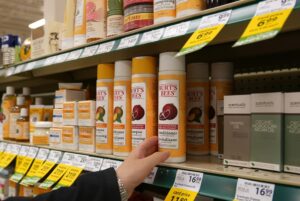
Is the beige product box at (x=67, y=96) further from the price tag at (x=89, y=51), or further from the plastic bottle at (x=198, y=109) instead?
the plastic bottle at (x=198, y=109)

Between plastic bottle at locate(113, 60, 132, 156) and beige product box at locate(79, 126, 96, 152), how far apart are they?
160 mm

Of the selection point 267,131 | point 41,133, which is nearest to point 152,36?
point 267,131

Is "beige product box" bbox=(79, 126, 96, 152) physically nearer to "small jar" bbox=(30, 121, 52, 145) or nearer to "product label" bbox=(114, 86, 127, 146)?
"product label" bbox=(114, 86, 127, 146)

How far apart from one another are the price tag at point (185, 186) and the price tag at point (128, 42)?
1.36ft

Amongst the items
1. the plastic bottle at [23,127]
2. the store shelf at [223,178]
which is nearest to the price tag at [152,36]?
the store shelf at [223,178]

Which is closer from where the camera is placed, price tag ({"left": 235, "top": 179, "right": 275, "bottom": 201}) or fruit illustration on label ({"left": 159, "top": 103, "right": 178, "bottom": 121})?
price tag ({"left": 235, "top": 179, "right": 275, "bottom": 201})

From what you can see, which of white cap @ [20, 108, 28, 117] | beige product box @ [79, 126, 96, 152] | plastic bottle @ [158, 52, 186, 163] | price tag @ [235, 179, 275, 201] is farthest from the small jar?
price tag @ [235, 179, 275, 201]

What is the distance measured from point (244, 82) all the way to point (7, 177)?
1.47 m

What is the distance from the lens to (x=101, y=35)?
1.26 metres

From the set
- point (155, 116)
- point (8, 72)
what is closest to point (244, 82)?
point (155, 116)

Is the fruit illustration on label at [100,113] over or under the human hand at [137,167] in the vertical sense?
over

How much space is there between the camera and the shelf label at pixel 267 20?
0.65 m

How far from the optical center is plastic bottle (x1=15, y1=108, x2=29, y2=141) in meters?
1.79

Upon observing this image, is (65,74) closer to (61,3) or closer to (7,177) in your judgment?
(61,3)
